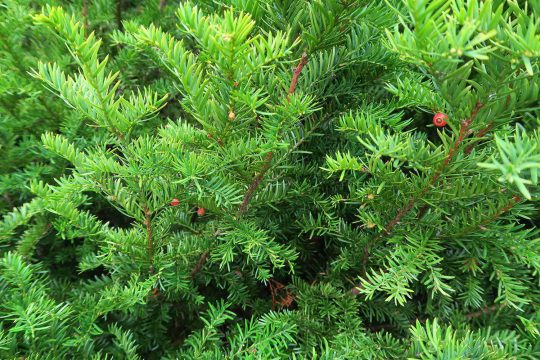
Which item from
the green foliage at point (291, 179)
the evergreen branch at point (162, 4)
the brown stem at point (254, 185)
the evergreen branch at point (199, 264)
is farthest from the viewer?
the evergreen branch at point (162, 4)

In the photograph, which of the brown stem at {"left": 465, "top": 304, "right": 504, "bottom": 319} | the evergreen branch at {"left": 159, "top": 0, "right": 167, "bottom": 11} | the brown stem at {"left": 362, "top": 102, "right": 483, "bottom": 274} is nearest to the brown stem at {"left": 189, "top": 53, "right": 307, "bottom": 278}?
the brown stem at {"left": 362, "top": 102, "right": 483, "bottom": 274}

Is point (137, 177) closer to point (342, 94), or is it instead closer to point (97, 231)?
point (97, 231)

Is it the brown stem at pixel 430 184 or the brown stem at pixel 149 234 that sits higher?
the brown stem at pixel 430 184

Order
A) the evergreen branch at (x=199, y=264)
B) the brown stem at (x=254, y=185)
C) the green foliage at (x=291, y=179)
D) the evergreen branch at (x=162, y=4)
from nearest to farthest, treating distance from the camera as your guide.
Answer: the green foliage at (x=291, y=179)
the brown stem at (x=254, y=185)
the evergreen branch at (x=199, y=264)
the evergreen branch at (x=162, y=4)

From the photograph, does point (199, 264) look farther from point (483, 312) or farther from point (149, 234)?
point (483, 312)

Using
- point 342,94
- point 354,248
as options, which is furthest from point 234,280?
point 342,94

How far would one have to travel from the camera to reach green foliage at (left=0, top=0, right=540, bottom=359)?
44 cm

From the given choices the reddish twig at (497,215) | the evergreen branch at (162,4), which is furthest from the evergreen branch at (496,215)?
the evergreen branch at (162,4)

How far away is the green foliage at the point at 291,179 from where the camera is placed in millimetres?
444

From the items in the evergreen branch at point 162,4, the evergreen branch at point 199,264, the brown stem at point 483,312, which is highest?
the evergreen branch at point 162,4

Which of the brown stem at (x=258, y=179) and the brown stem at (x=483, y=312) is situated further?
the brown stem at (x=483, y=312)

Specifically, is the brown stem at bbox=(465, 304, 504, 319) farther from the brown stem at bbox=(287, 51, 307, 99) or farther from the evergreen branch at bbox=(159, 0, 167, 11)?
the evergreen branch at bbox=(159, 0, 167, 11)

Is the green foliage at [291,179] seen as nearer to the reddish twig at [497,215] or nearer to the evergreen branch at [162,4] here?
the reddish twig at [497,215]

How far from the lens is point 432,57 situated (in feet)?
1.27
